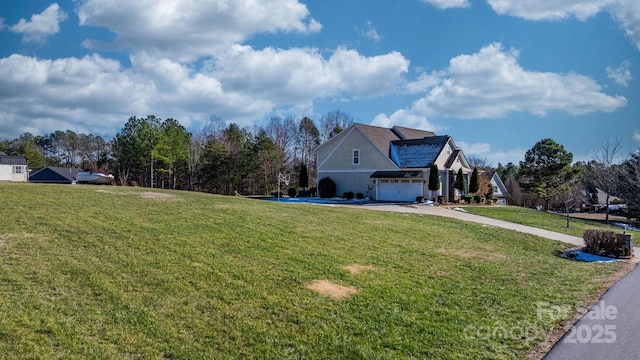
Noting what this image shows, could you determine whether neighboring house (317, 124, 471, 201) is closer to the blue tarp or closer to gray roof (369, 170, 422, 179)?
gray roof (369, 170, 422, 179)

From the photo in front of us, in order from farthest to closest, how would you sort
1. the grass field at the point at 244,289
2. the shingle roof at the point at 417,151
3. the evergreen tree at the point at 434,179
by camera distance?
the shingle roof at the point at 417,151 → the evergreen tree at the point at 434,179 → the grass field at the point at 244,289

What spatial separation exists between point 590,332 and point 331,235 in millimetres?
7047

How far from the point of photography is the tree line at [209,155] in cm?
4728

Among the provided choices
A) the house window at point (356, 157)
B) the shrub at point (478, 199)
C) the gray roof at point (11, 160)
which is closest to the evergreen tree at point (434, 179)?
the shrub at point (478, 199)

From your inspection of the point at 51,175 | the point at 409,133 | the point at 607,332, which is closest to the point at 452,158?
the point at 409,133

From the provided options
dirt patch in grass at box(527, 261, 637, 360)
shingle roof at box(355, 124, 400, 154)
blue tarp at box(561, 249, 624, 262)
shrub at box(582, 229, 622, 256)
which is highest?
shingle roof at box(355, 124, 400, 154)

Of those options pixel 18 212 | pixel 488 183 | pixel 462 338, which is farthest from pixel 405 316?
pixel 488 183

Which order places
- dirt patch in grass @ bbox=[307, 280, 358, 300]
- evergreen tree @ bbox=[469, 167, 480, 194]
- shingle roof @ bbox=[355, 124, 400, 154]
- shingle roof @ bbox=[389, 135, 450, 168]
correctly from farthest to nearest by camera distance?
shingle roof @ bbox=[355, 124, 400, 154]
evergreen tree @ bbox=[469, 167, 480, 194]
shingle roof @ bbox=[389, 135, 450, 168]
dirt patch in grass @ bbox=[307, 280, 358, 300]

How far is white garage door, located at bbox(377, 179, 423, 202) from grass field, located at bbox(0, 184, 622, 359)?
1997 cm

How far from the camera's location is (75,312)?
5547mm

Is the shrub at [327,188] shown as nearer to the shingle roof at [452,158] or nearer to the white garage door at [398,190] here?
the white garage door at [398,190]

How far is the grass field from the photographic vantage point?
523 cm

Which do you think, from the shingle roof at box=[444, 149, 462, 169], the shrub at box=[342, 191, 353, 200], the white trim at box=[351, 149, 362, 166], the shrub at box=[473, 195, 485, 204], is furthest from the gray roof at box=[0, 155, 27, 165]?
the shrub at box=[473, 195, 485, 204]

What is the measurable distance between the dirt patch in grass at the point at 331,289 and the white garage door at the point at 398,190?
2621cm
